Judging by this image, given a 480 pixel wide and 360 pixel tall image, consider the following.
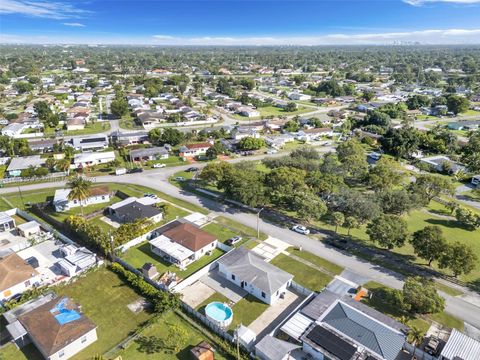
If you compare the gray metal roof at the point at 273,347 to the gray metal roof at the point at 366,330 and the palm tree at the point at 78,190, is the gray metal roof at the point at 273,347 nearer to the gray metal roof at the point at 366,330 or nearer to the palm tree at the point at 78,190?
the gray metal roof at the point at 366,330

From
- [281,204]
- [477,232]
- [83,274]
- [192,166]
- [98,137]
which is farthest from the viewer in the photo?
[98,137]

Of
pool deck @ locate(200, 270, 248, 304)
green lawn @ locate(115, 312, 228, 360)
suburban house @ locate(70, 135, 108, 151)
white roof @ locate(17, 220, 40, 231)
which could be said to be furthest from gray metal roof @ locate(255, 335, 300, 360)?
suburban house @ locate(70, 135, 108, 151)

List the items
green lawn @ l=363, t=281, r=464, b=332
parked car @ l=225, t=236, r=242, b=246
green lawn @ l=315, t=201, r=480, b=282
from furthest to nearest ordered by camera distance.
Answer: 1. parked car @ l=225, t=236, r=242, b=246
2. green lawn @ l=315, t=201, r=480, b=282
3. green lawn @ l=363, t=281, r=464, b=332

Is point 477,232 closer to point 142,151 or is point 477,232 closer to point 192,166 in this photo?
Result: point 192,166

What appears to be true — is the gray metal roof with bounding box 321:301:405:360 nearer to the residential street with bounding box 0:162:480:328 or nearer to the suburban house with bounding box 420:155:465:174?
the residential street with bounding box 0:162:480:328

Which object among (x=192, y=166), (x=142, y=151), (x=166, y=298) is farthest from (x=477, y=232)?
(x=142, y=151)

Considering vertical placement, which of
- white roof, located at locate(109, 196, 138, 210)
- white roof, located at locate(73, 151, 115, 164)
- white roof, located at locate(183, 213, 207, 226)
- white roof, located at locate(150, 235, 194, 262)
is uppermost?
white roof, located at locate(73, 151, 115, 164)
